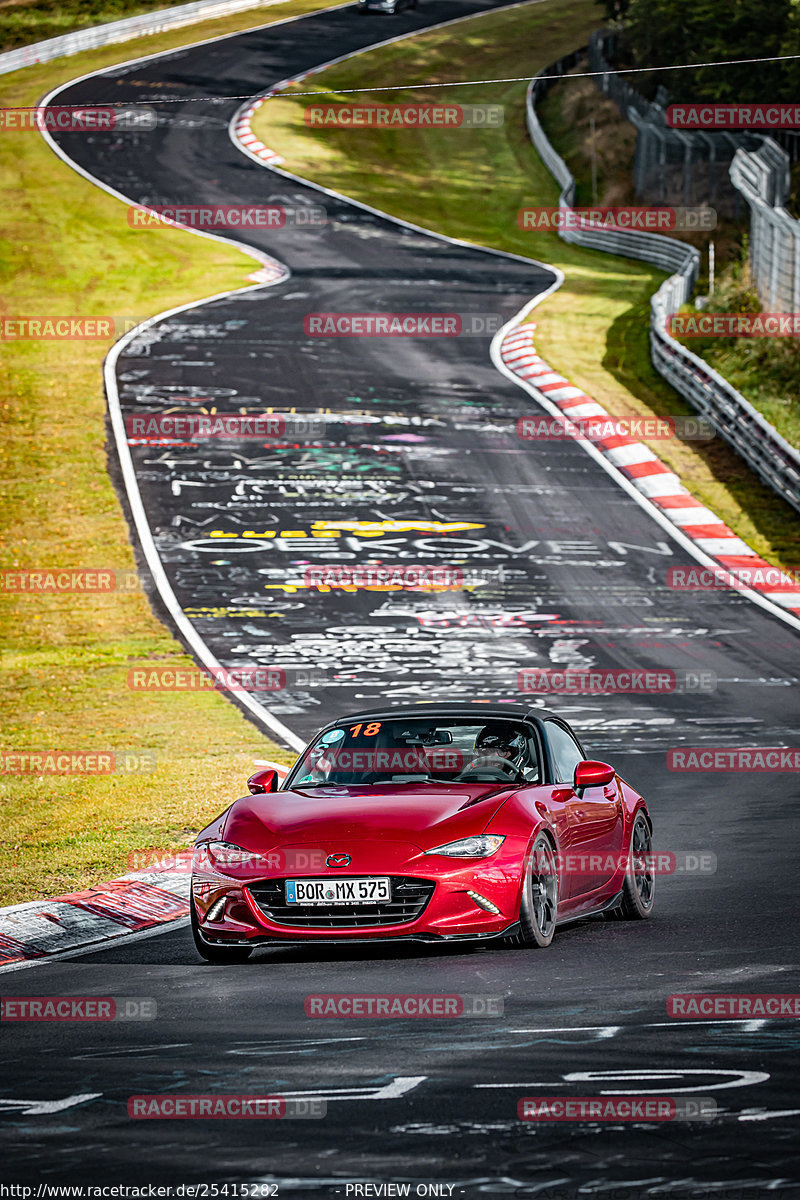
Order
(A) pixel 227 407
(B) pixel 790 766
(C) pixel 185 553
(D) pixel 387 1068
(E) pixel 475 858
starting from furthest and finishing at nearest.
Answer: (A) pixel 227 407
(C) pixel 185 553
(B) pixel 790 766
(E) pixel 475 858
(D) pixel 387 1068

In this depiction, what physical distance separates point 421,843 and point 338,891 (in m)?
0.47

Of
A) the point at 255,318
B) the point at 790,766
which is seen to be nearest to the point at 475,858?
the point at 790,766

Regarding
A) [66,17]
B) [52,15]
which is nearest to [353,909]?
[66,17]

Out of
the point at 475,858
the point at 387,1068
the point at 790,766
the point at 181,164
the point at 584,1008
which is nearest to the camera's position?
the point at 387,1068

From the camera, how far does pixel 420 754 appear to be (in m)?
9.79

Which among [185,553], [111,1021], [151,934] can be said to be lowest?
[185,553]

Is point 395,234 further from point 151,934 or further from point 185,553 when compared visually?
point 151,934

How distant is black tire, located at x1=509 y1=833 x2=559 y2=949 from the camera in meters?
8.65

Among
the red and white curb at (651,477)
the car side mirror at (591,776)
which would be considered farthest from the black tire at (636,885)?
the red and white curb at (651,477)

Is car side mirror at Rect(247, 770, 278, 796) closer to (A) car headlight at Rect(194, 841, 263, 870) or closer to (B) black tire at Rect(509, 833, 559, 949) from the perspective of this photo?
(A) car headlight at Rect(194, 841, 263, 870)

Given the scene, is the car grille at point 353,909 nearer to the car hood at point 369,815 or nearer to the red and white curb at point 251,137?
the car hood at point 369,815

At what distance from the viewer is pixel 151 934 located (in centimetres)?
996

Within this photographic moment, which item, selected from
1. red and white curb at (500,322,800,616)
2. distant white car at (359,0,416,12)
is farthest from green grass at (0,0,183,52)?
red and white curb at (500,322,800,616)

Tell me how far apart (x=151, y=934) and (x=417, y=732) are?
1918 millimetres
